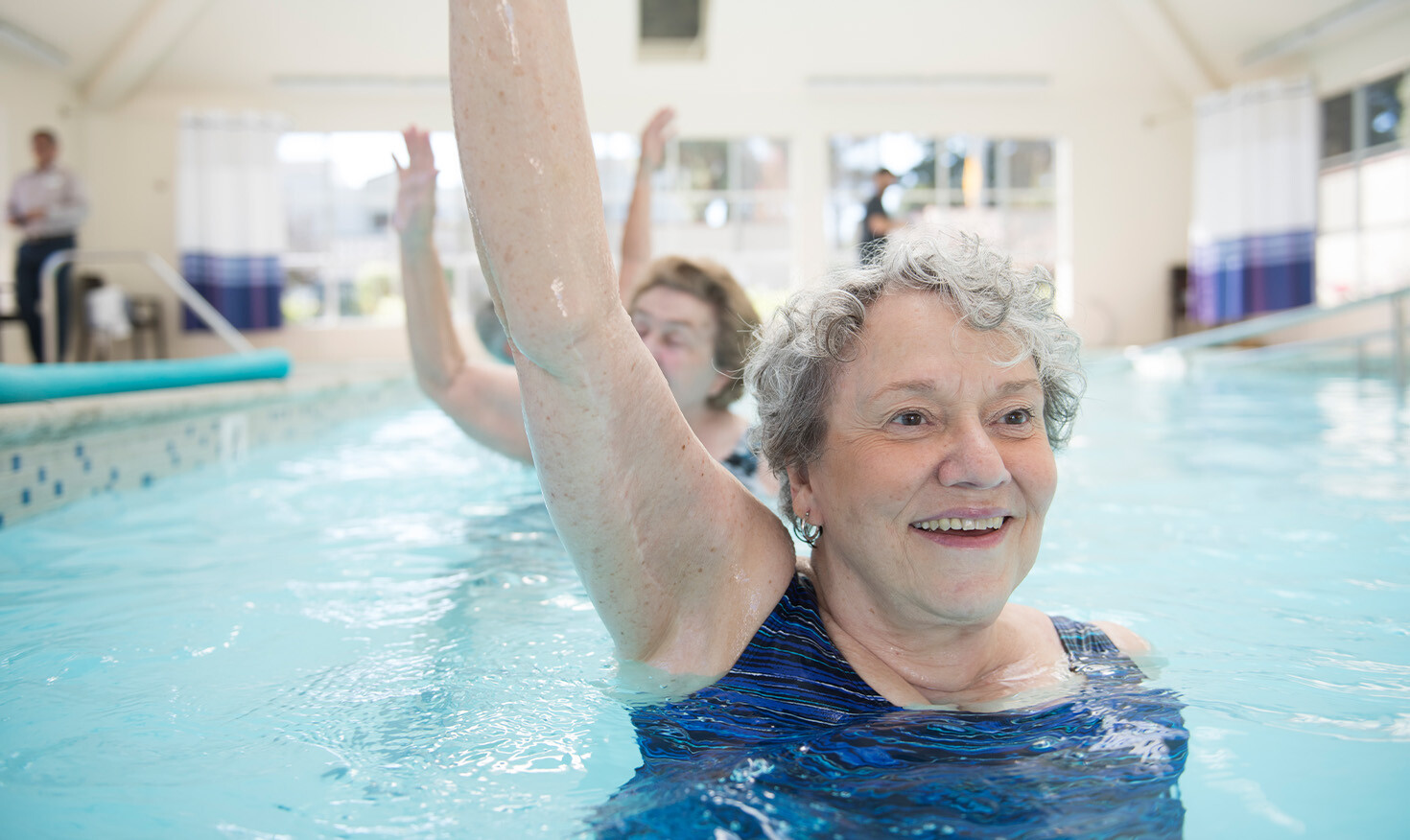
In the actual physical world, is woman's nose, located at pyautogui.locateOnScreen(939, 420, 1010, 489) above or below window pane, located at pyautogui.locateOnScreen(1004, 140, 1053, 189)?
below

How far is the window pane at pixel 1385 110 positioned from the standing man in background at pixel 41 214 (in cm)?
1191

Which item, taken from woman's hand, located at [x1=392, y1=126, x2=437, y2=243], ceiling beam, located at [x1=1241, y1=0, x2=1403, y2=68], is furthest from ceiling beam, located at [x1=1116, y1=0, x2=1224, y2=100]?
woman's hand, located at [x1=392, y1=126, x2=437, y2=243]

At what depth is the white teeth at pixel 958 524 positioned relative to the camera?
1210 millimetres

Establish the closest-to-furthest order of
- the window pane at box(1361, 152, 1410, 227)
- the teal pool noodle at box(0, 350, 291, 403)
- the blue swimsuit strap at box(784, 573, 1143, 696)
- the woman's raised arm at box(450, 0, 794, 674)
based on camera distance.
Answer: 1. the woman's raised arm at box(450, 0, 794, 674)
2. the blue swimsuit strap at box(784, 573, 1143, 696)
3. the teal pool noodle at box(0, 350, 291, 403)
4. the window pane at box(1361, 152, 1410, 227)

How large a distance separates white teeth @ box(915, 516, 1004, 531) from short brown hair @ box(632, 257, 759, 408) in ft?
4.97

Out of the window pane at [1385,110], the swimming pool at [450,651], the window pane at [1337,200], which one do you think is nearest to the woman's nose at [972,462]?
the swimming pool at [450,651]

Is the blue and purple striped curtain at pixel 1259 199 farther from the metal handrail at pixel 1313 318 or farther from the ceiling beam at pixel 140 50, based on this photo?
the ceiling beam at pixel 140 50

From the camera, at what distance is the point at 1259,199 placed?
441 inches

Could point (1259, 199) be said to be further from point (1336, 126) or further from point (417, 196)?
point (417, 196)

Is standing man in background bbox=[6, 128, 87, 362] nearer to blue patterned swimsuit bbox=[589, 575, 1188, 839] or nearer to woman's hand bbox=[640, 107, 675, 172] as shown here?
woman's hand bbox=[640, 107, 675, 172]

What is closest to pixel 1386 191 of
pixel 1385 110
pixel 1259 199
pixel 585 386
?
pixel 1385 110

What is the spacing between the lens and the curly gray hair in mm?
1271

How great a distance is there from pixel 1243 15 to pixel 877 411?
466 inches

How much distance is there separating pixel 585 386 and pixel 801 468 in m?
0.41
